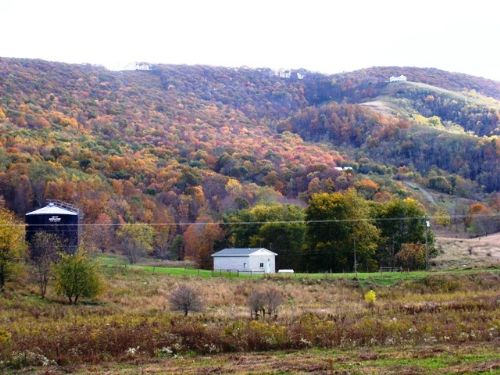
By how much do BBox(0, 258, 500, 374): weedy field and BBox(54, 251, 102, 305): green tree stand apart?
76 centimetres

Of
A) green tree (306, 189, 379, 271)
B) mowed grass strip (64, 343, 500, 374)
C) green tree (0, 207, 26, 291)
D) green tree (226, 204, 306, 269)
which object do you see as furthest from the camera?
green tree (226, 204, 306, 269)

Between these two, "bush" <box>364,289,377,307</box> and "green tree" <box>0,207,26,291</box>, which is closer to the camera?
"bush" <box>364,289,377,307</box>

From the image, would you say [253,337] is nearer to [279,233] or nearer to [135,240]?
[279,233]

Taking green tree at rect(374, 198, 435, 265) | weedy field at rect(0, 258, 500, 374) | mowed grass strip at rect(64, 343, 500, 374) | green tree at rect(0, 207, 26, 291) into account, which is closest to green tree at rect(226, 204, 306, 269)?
A: green tree at rect(374, 198, 435, 265)

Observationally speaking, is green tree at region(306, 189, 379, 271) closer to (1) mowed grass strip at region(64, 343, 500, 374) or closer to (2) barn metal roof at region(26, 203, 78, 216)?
(2) barn metal roof at region(26, 203, 78, 216)

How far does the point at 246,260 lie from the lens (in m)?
62.3

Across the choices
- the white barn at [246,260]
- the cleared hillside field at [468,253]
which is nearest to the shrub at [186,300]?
the white barn at [246,260]

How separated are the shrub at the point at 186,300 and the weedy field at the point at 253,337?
58 centimetres

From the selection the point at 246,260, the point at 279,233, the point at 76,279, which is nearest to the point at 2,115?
the point at 279,233

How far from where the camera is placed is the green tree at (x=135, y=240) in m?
78.4

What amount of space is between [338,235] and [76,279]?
95.0ft

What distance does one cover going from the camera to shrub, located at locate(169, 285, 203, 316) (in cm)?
3797

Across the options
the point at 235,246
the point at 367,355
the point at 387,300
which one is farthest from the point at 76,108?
the point at 367,355

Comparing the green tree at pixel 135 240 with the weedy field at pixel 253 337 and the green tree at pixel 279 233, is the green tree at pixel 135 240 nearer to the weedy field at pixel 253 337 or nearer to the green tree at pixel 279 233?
the green tree at pixel 279 233
